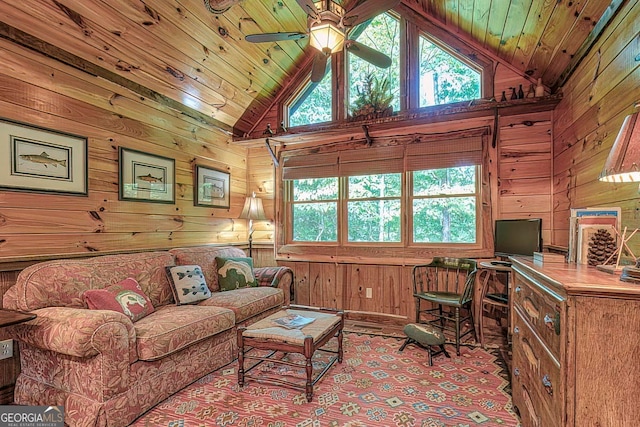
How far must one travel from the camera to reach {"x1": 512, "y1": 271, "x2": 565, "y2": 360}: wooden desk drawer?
1220mm

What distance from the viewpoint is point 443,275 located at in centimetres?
374

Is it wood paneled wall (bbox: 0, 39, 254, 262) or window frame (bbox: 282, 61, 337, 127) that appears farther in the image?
window frame (bbox: 282, 61, 337, 127)

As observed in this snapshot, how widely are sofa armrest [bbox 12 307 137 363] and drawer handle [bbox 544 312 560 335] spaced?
223 cm

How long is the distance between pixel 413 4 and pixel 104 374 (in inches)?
179

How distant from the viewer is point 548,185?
3.35 m

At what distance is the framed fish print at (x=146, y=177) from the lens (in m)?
3.05

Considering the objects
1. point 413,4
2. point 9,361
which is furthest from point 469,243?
point 9,361

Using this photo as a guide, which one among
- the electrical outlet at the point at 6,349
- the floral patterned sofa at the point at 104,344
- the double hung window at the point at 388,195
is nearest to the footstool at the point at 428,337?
the double hung window at the point at 388,195

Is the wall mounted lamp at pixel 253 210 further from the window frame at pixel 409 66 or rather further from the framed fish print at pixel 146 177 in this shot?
the window frame at pixel 409 66

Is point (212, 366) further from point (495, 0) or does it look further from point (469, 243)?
point (495, 0)

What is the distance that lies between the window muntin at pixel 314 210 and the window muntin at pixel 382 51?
1129mm

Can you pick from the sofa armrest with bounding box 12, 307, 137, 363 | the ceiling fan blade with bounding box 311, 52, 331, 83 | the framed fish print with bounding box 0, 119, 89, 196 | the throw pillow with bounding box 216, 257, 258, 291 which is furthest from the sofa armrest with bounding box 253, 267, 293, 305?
the ceiling fan blade with bounding box 311, 52, 331, 83

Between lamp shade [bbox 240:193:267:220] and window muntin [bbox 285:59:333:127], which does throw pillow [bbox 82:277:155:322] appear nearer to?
lamp shade [bbox 240:193:267:220]

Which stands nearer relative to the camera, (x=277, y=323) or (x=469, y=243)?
(x=277, y=323)
